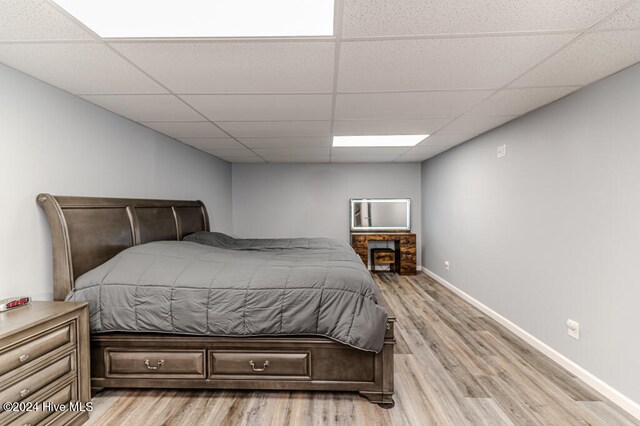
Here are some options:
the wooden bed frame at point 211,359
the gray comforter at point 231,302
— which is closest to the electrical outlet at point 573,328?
the wooden bed frame at point 211,359

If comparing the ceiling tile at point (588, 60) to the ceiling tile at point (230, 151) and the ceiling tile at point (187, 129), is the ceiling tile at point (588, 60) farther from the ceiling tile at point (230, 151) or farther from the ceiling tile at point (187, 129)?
the ceiling tile at point (230, 151)

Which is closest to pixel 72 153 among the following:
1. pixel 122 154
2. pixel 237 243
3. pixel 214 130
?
pixel 122 154

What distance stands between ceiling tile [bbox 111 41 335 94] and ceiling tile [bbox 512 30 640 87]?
1.34 meters

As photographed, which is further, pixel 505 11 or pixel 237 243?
pixel 237 243

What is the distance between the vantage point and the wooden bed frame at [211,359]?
2.08m

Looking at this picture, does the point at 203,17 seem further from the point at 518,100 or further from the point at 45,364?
the point at 518,100

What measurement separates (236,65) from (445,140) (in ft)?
10.2

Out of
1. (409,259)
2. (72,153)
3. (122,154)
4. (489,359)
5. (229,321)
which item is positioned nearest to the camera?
(229,321)

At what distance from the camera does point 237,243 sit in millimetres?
4098

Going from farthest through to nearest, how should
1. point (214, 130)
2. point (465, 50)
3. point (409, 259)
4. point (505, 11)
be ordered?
1. point (409, 259)
2. point (214, 130)
3. point (465, 50)
4. point (505, 11)

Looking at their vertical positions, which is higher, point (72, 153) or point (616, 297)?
point (72, 153)

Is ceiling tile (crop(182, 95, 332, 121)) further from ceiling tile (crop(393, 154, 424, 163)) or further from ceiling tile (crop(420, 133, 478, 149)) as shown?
ceiling tile (crop(393, 154, 424, 163))

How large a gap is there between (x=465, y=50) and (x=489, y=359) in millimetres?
2411

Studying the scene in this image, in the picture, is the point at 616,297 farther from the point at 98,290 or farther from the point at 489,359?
the point at 98,290
